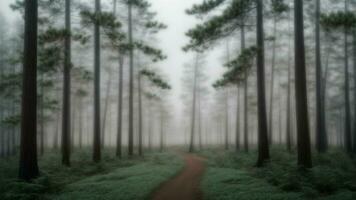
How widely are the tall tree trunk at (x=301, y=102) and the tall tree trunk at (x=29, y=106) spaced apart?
36.6ft

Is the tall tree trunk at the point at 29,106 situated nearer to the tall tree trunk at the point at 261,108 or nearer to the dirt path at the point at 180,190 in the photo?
the dirt path at the point at 180,190

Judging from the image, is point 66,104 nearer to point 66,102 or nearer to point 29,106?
point 66,102

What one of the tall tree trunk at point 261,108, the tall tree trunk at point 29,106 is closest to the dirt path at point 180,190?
the tall tree trunk at point 261,108

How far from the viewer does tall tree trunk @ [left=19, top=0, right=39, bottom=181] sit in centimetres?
936

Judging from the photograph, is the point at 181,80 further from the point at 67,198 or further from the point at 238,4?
the point at 67,198

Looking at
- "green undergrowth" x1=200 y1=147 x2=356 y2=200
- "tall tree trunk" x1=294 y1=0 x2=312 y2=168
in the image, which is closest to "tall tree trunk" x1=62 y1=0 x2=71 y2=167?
"green undergrowth" x1=200 y1=147 x2=356 y2=200

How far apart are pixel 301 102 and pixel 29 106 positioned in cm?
1138

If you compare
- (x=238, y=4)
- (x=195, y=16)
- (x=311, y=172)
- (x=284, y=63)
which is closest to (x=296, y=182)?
(x=311, y=172)

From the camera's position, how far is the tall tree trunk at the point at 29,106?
30.7ft

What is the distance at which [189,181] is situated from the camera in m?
11.2

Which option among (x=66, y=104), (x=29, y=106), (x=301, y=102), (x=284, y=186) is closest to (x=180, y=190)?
(x=284, y=186)

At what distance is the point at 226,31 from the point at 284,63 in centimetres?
1656

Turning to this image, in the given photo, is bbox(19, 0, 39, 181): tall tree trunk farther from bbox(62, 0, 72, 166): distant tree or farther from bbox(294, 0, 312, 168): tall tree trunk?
bbox(294, 0, 312, 168): tall tree trunk

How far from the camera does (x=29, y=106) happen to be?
371 inches
